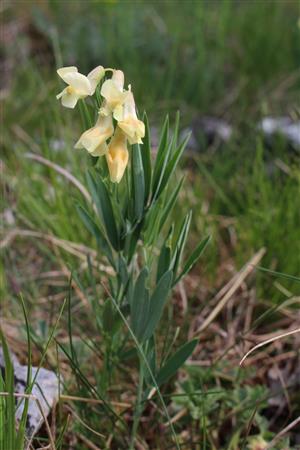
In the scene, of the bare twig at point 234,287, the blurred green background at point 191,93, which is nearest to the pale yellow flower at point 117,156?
the bare twig at point 234,287

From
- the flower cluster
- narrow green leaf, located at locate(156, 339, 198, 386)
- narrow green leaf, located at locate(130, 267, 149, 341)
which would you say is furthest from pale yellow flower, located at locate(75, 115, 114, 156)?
narrow green leaf, located at locate(156, 339, 198, 386)

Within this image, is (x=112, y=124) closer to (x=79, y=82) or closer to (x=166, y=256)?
(x=79, y=82)

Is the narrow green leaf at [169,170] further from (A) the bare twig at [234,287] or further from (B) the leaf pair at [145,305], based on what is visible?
(A) the bare twig at [234,287]

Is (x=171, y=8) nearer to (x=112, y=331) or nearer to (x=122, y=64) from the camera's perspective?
(x=122, y=64)

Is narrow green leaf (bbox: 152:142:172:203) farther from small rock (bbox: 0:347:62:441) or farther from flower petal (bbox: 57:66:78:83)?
small rock (bbox: 0:347:62:441)

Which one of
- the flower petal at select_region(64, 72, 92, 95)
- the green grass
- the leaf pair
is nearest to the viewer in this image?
the flower petal at select_region(64, 72, 92, 95)

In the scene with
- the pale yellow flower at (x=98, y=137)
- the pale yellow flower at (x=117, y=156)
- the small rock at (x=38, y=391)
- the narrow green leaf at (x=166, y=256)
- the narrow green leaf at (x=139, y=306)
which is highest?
the pale yellow flower at (x=98, y=137)
